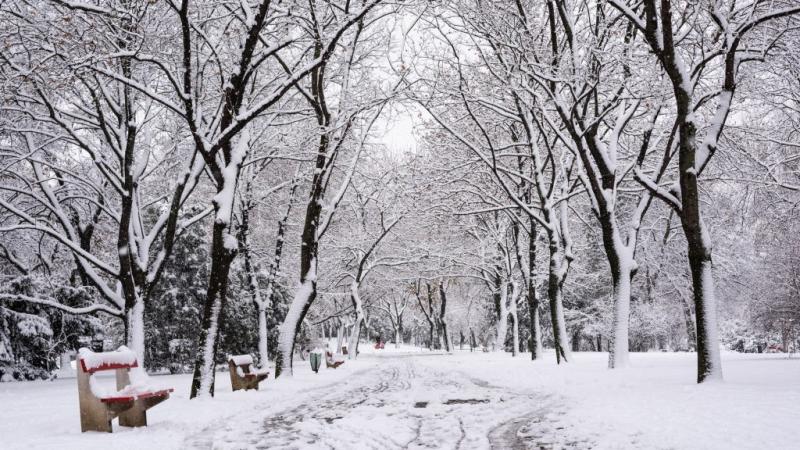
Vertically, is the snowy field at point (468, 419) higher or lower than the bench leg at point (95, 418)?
lower

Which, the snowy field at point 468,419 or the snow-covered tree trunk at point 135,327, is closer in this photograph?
the snowy field at point 468,419

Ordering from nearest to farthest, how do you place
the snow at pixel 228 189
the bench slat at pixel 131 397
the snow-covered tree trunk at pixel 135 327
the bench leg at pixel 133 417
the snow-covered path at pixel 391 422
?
the snow-covered path at pixel 391 422
the bench slat at pixel 131 397
the bench leg at pixel 133 417
the snow at pixel 228 189
the snow-covered tree trunk at pixel 135 327

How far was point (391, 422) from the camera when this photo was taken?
785 cm

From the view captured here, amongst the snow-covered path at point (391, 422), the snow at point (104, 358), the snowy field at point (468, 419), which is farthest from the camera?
the snow at point (104, 358)

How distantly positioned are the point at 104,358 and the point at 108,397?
665 mm

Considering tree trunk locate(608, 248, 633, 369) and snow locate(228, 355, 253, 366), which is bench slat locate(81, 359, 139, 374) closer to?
snow locate(228, 355, 253, 366)

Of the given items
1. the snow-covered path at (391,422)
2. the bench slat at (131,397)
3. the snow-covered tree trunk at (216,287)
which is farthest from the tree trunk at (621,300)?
the bench slat at (131,397)

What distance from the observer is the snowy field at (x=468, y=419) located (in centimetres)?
622

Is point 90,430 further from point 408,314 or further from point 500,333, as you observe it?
point 408,314

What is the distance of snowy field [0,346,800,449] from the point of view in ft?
20.4

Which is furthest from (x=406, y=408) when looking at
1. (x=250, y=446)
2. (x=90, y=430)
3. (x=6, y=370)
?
(x=6, y=370)

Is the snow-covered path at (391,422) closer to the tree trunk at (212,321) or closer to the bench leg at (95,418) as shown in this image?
the bench leg at (95,418)

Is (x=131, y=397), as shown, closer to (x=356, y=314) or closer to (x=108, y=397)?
(x=108, y=397)

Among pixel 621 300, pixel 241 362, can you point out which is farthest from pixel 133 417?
pixel 621 300
